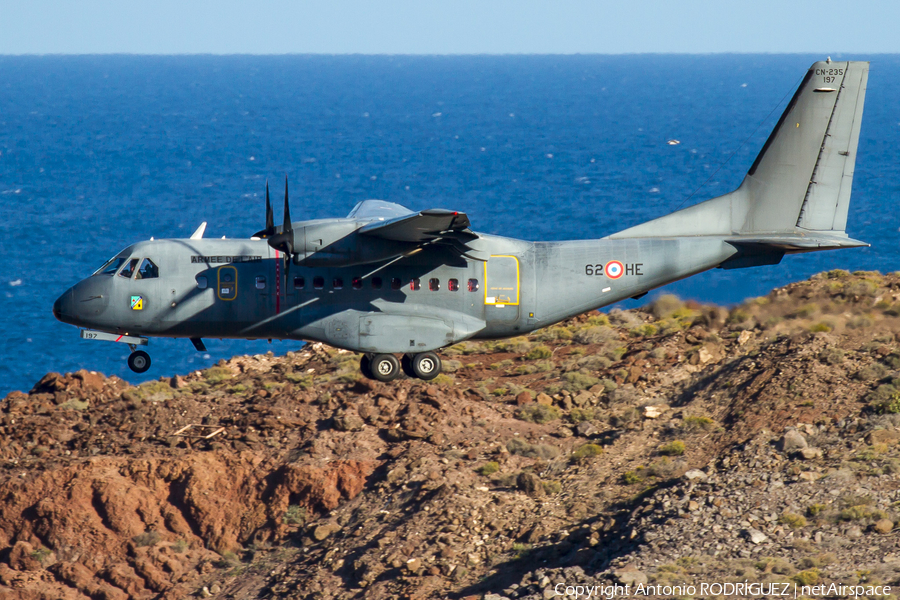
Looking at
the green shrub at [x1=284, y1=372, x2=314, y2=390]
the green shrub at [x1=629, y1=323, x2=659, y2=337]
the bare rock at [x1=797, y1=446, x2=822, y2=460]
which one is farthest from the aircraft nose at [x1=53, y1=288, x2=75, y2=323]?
the green shrub at [x1=629, y1=323, x2=659, y2=337]

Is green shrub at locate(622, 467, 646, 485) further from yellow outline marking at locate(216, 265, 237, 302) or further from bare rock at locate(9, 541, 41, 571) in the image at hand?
bare rock at locate(9, 541, 41, 571)

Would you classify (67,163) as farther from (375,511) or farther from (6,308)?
(375,511)

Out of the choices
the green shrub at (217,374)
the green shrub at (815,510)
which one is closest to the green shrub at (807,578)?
the green shrub at (815,510)

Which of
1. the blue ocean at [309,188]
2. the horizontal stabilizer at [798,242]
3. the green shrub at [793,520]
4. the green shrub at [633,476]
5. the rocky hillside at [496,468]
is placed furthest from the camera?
the blue ocean at [309,188]

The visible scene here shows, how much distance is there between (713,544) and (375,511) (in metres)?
10.4

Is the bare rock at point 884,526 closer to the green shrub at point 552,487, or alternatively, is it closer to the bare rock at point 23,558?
the green shrub at point 552,487

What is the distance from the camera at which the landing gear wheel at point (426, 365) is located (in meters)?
29.3

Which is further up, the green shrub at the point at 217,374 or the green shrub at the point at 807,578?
the green shrub at the point at 807,578

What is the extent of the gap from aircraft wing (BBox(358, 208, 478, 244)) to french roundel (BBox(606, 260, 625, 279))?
4621 millimetres

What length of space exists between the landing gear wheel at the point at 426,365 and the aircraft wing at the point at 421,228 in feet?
14.4

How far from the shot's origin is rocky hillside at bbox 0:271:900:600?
69.7 feet

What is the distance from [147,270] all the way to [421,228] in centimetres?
880

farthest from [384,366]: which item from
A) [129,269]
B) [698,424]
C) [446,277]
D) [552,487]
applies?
[698,424]

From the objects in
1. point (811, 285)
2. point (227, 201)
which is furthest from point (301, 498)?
point (227, 201)
